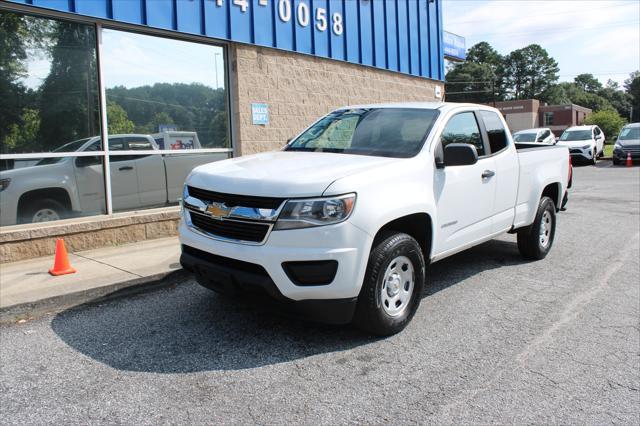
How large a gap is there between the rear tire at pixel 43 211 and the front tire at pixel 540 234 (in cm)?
601

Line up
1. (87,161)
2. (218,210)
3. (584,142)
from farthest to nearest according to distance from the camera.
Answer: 1. (584,142)
2. (87,161)
3. (218,210)

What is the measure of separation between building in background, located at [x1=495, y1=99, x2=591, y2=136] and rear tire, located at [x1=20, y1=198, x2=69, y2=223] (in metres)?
75.2

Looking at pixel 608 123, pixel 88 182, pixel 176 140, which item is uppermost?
pixel 608 123

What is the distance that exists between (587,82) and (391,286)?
177405mm

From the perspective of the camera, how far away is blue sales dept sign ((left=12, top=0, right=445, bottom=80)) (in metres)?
7.84

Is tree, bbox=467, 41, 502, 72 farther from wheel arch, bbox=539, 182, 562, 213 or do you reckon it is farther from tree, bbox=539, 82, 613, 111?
wheel arch, bbox=539, 182, 562, 213

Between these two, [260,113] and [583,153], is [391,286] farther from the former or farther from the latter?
[583,153]

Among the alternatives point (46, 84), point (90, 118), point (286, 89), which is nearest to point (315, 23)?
point (286, 89)

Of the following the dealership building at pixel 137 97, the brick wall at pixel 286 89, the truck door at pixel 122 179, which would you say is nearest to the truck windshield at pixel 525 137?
the brick wall at pixel 286 89

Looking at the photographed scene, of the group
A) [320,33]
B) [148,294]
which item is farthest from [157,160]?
[320,33]

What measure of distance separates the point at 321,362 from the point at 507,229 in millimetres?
3152

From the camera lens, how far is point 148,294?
217 inches

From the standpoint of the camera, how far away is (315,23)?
10578mm

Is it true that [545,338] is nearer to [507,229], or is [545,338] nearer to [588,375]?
[588,375]
